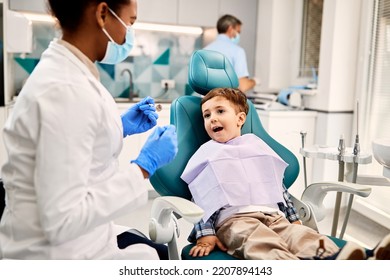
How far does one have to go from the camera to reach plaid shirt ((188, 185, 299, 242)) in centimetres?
152

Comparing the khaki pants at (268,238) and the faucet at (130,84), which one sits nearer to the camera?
the khaki pants at (268,238)

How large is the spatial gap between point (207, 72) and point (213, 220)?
619 mm

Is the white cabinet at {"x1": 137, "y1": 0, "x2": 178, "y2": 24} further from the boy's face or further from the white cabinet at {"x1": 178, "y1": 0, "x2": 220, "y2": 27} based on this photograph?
the boy's face

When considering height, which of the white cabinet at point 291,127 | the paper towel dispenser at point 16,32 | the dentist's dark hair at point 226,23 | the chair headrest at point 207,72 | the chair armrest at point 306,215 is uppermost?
the dentist's dark hair at point 226,23

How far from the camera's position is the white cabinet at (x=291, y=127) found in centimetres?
326

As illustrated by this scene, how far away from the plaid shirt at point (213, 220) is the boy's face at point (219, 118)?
323 mm

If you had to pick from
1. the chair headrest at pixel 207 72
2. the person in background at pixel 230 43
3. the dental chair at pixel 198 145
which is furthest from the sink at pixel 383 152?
the person in background at pixel 230 43

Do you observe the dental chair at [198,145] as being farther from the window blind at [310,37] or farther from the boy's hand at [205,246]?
the window blind at [310,37]

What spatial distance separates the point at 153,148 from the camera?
1.17 m

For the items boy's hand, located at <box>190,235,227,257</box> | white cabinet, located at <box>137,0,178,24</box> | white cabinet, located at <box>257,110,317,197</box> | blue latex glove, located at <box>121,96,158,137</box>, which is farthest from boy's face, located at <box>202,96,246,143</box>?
white cabinet, located at <box>137,0,178,24</box>

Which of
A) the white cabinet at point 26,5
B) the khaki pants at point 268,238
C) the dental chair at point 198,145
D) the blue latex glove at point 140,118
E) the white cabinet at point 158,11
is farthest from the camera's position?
the white cabinet at point 158,11

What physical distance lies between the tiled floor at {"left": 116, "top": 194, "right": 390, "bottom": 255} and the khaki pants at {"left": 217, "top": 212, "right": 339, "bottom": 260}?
40.7 inches
